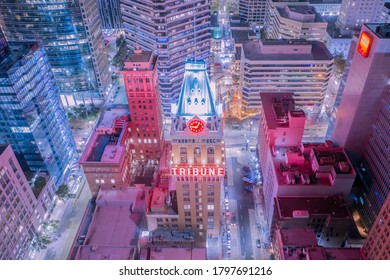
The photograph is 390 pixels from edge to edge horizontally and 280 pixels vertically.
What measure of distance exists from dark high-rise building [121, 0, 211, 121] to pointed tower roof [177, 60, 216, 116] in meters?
74.1

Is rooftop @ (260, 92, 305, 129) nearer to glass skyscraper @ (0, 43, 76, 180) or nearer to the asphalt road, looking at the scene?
the asphalt road

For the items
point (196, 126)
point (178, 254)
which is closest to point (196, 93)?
point (196, 126)

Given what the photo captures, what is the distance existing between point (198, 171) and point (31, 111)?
62.5 metres

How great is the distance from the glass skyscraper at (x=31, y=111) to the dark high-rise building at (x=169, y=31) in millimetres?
46323

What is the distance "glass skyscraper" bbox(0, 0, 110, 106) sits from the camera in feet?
488

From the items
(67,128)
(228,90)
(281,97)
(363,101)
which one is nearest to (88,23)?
(67,128)

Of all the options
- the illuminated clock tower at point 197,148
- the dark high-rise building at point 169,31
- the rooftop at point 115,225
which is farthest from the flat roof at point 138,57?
the rooftop at point 115,225

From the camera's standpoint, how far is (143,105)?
401 ft

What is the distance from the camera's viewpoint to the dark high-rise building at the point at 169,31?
13962cm

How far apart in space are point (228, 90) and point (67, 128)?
91.1 metres

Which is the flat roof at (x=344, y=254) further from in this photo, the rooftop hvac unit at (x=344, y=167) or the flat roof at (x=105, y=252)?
the flat roof at (x=105, y=252)

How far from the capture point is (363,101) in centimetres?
10438

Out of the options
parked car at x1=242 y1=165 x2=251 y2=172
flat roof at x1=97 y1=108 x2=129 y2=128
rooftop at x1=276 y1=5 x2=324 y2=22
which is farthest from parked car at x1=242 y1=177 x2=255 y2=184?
rooftop at x1=276 y1=5 x2=324 y2=22

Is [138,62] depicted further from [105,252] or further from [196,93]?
[105,252]
